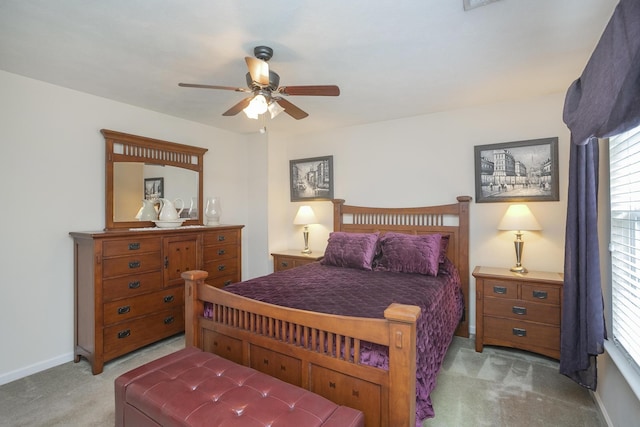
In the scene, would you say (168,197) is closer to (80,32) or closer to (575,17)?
(80,32)

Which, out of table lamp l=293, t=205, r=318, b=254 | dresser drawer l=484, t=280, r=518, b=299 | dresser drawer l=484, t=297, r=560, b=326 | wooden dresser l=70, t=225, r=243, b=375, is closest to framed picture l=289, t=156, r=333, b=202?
table lamp l=293, t=205, r=318, b=254

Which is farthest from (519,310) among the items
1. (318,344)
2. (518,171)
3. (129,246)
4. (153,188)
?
(153,188)

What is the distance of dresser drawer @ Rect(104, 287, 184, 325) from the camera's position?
108 inches

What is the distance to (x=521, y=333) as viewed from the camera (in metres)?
2.82

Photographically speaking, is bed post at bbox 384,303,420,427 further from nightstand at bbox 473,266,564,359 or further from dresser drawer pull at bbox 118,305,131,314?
dresser drawer pull at bbox 118,305,131,314

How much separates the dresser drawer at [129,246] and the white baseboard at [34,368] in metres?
1.09

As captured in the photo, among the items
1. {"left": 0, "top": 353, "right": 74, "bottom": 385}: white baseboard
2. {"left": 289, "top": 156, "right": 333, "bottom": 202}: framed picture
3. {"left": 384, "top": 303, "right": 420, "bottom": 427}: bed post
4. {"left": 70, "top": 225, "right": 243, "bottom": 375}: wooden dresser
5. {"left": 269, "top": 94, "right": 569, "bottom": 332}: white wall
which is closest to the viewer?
{"left": 384, "top": 303, "right": 420, "bottom": 427}: bed post

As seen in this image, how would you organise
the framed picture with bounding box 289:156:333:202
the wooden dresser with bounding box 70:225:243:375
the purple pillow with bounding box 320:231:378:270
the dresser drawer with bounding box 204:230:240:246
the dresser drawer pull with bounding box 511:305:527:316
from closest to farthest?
the wooden dresser with bounding box 70:225:243:375 < the dresser drawer pull with bounding box 511:305:527:316 < the purple pillow with bounding box 320:231:378:270 < the dresser drawer with bounding box 204:230:240:246 < the framed picture with bounding box 289:156:333:202

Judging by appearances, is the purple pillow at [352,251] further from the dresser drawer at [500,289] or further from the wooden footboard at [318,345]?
the wooden footboard at [318,345]

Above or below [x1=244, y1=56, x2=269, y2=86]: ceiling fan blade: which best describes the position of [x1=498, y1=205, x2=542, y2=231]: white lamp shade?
below

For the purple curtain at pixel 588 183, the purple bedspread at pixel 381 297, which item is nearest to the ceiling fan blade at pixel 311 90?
the purple curtain at pixel 588 183

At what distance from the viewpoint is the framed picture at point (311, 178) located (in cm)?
438

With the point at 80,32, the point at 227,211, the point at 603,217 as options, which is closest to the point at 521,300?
the point at 603,217

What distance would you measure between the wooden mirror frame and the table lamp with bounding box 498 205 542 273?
3534 millimetres
